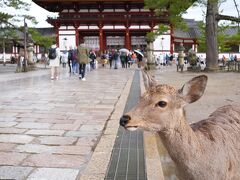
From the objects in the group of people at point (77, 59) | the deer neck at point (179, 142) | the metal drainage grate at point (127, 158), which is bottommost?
the metal drainage grate at point (127, 158)

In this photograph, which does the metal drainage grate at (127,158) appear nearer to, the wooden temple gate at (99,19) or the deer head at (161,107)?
the deer head at (161,107)

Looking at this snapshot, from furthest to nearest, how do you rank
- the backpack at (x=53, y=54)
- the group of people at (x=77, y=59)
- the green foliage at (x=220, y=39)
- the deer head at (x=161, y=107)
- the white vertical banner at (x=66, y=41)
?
the white vertical banner at (x=66, y=41), the green foliage at (x=220, y=39), the backpack at (x=53, y=54), the group of people at (x=77, y=59), the deer head at (x=161, y=107)

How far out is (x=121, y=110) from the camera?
324 inches

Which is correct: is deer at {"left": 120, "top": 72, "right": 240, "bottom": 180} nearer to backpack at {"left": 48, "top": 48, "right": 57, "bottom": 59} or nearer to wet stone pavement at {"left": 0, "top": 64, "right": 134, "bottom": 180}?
wet stone pavement at {"left": 0, "top": 64, "right": 134, "bottom": 180}

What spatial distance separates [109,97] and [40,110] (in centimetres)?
286

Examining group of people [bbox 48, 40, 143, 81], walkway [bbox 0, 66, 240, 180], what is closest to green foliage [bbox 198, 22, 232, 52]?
group of people [bbox 48, 40, 143, 81]

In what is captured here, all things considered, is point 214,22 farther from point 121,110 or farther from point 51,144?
point 51,144

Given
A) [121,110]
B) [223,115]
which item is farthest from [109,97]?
[223,115]

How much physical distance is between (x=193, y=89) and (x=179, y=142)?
388mm

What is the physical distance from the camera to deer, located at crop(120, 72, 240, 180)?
103 inches

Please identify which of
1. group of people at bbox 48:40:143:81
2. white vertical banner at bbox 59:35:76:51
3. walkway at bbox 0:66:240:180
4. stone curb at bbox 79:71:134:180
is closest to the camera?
stone curb at bbox 79:71:134:180

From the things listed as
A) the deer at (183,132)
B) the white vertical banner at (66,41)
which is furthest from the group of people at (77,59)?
the deer at (183,132)

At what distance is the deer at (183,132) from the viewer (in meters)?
2.60

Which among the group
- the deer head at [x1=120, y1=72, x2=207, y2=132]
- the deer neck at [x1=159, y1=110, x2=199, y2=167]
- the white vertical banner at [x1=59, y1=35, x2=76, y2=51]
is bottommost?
the deer neck at [x1=159, y1=110, x2=199, y2=167]
